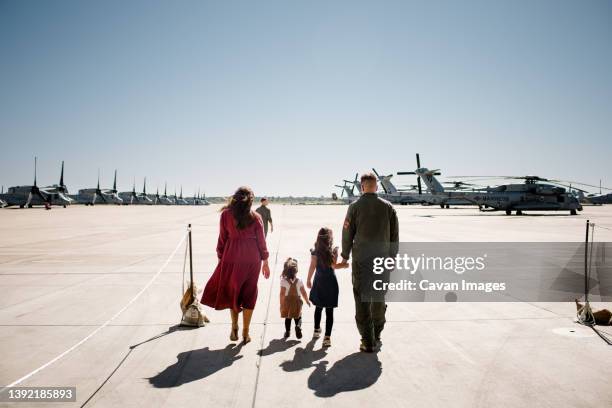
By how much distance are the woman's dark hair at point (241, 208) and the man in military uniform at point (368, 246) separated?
1.17m

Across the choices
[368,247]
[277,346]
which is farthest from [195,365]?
[368,247]

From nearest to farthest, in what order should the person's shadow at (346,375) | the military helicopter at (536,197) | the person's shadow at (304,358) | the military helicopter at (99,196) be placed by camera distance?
the person's shadow at (346,375) < the person's shadow at (304,358) < the military helicopter at (536,197) < the military helicopter at (99,196)

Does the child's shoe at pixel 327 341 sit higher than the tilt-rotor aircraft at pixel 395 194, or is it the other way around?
the tilt-rotor aircraft at pixel 395 194

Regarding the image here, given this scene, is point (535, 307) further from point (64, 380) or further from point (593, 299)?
point (64, 380)

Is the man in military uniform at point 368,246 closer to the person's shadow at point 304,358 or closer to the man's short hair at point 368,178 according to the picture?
the man's short hair at point 368,178

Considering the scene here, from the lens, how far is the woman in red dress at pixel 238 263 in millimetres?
4254

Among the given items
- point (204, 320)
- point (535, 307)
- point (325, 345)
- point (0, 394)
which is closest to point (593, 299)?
point (535, 307)

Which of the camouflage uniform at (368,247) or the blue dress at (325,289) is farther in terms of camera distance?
the blue dress at (325,289)

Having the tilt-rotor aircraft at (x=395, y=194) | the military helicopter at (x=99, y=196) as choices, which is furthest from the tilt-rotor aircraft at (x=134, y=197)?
the tilt-rotor aircraft at (x=395, y=194)

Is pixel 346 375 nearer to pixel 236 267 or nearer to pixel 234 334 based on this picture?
pixel 234 334

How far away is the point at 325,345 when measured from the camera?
163 inches

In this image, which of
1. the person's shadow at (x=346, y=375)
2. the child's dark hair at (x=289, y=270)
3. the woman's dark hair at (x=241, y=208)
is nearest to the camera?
the person's shadow at (x=346, y=375)

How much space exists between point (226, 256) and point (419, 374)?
2.46 metres

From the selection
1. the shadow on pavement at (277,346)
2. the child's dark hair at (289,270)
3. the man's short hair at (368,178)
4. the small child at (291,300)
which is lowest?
the shadow on pavement at (277,346)
